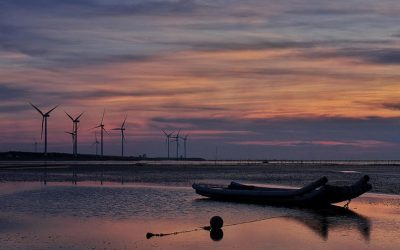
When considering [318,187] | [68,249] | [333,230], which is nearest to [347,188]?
[318,187]

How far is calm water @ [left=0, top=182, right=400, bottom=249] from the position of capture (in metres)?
24.1

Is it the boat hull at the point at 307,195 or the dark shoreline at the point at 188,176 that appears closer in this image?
the boat hull at the point at 307,195

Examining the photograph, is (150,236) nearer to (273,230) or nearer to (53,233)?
(53,233)

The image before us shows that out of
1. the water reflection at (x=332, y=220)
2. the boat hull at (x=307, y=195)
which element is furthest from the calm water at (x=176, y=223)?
the boat hull at (x=307, y=195)

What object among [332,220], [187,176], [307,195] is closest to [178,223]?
[332,220]

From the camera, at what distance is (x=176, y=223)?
1182 inches

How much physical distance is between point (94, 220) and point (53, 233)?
4698 mm

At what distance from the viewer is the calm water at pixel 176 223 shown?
24109 millimetres

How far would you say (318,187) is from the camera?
4212 cm

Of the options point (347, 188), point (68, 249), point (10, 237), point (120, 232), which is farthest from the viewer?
point (347, 188)

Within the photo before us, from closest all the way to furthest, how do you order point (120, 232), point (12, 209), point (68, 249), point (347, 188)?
1. point (68, 249)
2. point (120, 232)
3. point (12, 209)
4. point (347, 188)

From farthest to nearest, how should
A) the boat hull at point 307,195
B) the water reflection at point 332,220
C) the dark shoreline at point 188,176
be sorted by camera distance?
the dark shoreline at point 188,176 → the boat hull at point 307,195 → the water reflection at point 332,220

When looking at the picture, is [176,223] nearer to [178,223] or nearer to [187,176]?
[178,223]

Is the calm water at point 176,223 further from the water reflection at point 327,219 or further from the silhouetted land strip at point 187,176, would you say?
the silhouetted land strip at point 187,176
